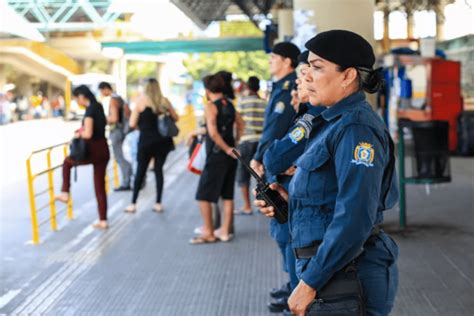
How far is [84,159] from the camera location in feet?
31.1

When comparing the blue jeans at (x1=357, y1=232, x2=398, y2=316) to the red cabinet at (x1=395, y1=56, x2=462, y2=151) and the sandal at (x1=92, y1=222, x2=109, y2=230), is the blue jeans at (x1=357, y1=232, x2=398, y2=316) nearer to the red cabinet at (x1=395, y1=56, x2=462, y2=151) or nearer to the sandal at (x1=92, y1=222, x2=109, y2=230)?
the sandal at (x1=92, y1=222, x2=109, y2=230)

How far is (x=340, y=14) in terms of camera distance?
9273 millimetres

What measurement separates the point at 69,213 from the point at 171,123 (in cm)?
178

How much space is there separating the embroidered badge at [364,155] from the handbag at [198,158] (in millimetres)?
6021

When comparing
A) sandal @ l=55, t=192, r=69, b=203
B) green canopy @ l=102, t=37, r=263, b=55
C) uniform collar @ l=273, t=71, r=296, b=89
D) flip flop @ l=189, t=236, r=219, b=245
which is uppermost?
green canopy @ l=102, t=37, r=263, b=55

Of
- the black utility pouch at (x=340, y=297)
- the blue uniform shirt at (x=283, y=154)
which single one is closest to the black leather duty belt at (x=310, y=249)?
the black utility pouch at (x=340, y=297)

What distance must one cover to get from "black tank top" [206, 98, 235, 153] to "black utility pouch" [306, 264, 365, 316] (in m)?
5.64

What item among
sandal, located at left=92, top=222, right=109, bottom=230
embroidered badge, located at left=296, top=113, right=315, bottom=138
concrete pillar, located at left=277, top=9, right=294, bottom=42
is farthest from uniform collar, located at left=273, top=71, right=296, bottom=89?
concrete pillar, located at left=277, top=9, right=294, bottom=42

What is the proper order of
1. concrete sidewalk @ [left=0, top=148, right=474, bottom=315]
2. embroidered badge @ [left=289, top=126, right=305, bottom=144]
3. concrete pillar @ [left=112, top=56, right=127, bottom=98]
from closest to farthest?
embroidered badge @ [left=289, top=126, right=305, bottom=144] < concrete sidewalk @ [left=0, top=148, right=474, bottom=315] < concrete pillar @ [left=112, top=56, right=127, bottom=98]

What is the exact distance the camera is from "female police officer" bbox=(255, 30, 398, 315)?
2.78m

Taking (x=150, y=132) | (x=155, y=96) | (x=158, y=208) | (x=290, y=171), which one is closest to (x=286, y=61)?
(x=290, y=171)

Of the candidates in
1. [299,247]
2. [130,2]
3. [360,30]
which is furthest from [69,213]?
[130,2]

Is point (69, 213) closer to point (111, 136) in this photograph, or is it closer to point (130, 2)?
point (111, 136)

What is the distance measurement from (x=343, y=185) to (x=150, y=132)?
8.02 metres
